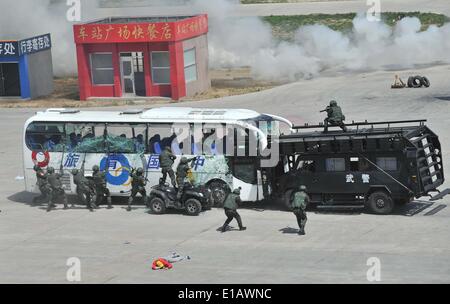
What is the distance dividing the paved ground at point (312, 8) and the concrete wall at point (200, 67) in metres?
12.3

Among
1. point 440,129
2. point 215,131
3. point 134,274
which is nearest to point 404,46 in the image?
point 440,129

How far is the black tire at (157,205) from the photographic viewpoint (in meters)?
25.3

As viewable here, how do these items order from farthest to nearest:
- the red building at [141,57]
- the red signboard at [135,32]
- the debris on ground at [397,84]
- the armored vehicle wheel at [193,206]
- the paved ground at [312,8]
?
1. the paved ground at [312,8]
2. the red building at [141,57]
3. the red signboard at [135,32]
4. the debris on ground at [397,84]
5. the armored vehicle wheel at [193,206]

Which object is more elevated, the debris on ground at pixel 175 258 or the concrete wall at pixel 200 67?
the concrete wall at pixel 200 67

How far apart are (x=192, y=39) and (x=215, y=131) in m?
20.9

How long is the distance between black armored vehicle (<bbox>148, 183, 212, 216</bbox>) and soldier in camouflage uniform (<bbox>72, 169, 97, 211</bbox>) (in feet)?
6.02

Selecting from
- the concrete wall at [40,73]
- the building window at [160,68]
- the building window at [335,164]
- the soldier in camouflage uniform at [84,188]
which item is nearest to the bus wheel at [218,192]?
the building window at [335,164]

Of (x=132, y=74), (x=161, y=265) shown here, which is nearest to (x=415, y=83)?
(x=132, y=74)

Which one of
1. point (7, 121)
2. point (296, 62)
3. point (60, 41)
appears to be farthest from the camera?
point (60, 41)

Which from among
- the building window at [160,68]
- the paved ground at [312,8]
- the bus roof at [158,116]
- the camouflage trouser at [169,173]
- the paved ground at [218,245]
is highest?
the paved ground at [312,8]

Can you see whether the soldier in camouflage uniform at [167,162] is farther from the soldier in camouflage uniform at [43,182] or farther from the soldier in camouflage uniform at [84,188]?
the soldier in camouflage uniform at [43,182]

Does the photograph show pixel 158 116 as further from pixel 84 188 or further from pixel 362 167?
pixel 362 167

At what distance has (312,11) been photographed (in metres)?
65.8

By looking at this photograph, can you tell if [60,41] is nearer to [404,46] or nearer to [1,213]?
[404,46]
